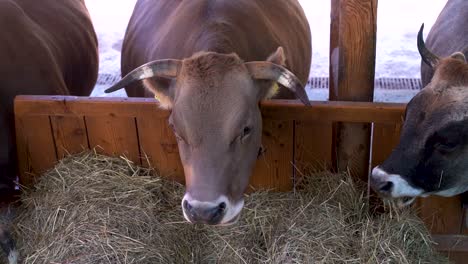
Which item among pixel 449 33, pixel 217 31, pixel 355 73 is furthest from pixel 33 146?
pixel 449 33

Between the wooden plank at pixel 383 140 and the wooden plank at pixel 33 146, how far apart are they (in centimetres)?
199

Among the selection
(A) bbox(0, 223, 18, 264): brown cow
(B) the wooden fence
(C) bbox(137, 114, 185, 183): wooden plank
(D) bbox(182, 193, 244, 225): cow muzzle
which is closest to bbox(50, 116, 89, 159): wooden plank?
(B) the wooden fence

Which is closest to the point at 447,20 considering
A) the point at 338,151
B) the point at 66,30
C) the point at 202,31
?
the point at 338,151

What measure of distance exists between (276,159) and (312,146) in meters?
0.24

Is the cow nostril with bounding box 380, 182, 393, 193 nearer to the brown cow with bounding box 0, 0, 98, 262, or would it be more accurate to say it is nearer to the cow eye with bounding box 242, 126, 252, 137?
the cow eye with bounding box 242, 126, 252, 137

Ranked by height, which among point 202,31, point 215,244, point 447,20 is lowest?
point 215,244

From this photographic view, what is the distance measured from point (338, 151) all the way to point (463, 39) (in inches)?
55.7

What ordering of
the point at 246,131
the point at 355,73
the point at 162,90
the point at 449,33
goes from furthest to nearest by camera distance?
1. the point at 449,33
2. the point at 355,73
3. the point at 162,90
4. the point at 246,131

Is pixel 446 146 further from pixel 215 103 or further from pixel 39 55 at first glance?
pixel 39 55

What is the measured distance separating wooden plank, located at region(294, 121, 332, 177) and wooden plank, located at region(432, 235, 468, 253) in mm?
840

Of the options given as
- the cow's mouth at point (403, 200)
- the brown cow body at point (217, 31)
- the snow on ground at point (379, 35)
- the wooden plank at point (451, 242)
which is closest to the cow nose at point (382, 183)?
the cow's mouth at point (403, 200)

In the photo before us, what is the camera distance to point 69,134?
371 centimetres

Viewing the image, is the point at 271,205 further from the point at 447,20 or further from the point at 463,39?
the point at 447,20

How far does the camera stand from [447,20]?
4.97 meters
